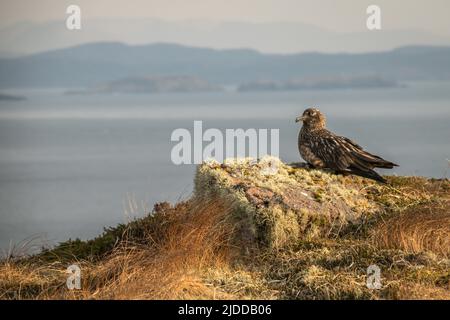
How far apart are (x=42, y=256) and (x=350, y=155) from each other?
514 centimetres

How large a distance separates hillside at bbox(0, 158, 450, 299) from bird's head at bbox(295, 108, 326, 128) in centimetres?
79

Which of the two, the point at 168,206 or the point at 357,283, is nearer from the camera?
the point at 357,283

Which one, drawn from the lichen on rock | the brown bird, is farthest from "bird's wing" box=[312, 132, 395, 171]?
the lichen on rock

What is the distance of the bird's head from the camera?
13.9 metres

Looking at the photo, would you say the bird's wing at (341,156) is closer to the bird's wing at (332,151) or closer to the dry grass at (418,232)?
the bird's wing at (332,151)

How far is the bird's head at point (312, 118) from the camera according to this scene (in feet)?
45.5

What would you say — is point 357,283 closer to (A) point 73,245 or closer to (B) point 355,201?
(B) point 355,201

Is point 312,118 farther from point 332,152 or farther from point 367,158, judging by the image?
point 367,158

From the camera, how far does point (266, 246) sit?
12.1m

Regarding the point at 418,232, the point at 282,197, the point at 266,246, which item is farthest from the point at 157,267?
the point at 418,232

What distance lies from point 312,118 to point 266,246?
9.06 ft

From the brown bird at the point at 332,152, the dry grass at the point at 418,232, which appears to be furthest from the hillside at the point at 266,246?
the brown bird at the point at 332,152
